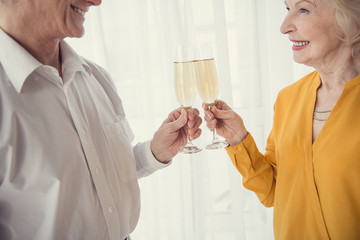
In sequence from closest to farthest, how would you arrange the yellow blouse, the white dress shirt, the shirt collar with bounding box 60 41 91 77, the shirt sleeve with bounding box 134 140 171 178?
1. the white dress shirt
2. the yellow blouse
3. the shirt collar with bounding box 60 41 91 77
4. the shirt sleeve with bounding box 134 140 171 178

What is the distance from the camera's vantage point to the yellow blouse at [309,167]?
122cm

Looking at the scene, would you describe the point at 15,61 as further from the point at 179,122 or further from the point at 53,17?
the point at 179,122

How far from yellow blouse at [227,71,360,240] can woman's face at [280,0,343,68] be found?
0.55 feet

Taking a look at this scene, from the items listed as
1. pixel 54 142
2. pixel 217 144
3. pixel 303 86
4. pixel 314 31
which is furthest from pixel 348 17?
pixel 54 142

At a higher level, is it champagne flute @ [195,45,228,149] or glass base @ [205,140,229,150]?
champagne flute @ [195,45,228,149]

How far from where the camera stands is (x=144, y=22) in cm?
271

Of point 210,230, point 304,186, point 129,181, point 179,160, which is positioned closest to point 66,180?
point 129,181

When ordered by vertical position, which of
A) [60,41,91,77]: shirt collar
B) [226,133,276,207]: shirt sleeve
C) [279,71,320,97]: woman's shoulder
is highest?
[60,41,91,77]: shirt collar

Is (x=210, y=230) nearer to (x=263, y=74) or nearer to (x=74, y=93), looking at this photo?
(x=263, y=74)

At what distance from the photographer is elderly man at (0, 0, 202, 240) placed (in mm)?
1122

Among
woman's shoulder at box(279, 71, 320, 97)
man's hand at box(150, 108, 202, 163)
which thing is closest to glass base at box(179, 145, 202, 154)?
man's hand at box(150, 108, 202, 163)

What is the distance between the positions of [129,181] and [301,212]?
30.3 inches

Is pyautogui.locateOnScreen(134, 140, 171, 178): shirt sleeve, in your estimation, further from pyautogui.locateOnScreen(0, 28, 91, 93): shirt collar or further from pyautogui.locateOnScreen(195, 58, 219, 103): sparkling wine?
pyautogui.locateOnScreen(0, 28, 91, 93): shirt collar

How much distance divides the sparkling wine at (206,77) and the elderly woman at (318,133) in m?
0.12
